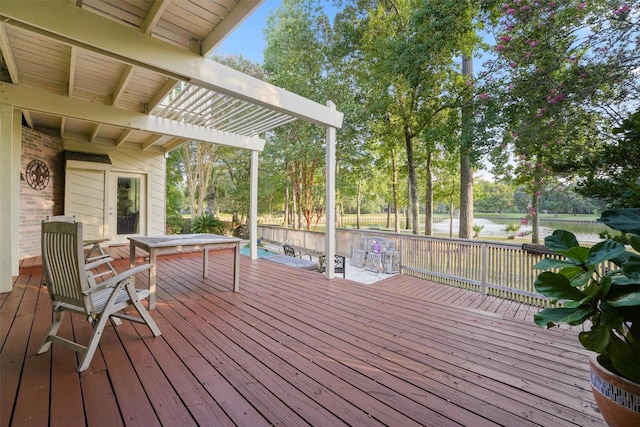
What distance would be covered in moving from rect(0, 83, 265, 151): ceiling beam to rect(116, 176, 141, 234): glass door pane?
3.15 metres

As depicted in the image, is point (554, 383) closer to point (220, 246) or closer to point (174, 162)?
point (220, 246)

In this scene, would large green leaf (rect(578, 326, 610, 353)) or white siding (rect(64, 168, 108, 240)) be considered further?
white siding (rect(64, 168, 108, 240))

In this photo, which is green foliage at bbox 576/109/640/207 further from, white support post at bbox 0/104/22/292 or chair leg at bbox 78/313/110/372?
white support post at bbox 0/104/22/292

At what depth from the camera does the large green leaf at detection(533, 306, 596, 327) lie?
4.05 feet

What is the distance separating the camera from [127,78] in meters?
3.51

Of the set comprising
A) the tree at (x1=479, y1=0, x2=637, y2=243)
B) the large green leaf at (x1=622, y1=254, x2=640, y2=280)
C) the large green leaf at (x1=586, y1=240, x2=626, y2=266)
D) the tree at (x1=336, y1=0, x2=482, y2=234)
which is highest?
the tree at (x1=336, y1=0, x2=482, y2=234)

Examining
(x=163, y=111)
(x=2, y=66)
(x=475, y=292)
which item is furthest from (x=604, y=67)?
(x=2, y=66)

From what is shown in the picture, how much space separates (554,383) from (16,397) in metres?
3.30

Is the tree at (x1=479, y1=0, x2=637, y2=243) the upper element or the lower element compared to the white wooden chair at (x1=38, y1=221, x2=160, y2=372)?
upper

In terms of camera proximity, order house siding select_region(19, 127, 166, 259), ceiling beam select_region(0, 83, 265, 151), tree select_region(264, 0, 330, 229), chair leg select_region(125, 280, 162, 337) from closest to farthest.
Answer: chair leg select_region(125, 280, 162, 337), ceiling beam select_region(0, 83, 265, 151), house siding select_region(19, 127, 166, 259), tree select_region(264, 0, 330, 229)

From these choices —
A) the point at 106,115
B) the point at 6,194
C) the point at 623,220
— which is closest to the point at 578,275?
the point at 623,220

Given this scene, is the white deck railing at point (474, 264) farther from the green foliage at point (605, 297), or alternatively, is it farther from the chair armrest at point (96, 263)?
the chair armrest at point (96, 263)

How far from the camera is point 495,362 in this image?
2156mm

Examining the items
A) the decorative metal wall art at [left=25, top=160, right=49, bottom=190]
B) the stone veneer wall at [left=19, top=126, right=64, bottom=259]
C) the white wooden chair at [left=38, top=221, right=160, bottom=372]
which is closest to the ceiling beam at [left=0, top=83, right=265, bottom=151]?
the stone veneer wall at [left=19, top=126, right=64, bottom=259]
